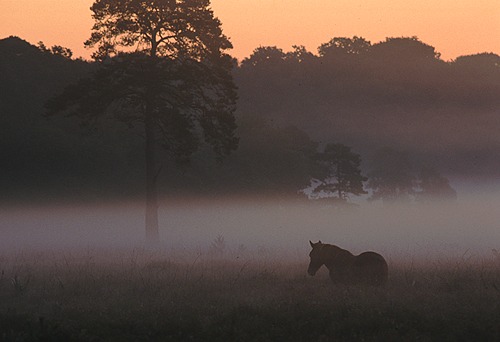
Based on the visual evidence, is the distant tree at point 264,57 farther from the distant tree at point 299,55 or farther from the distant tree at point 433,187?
the distant tree at point 433,187

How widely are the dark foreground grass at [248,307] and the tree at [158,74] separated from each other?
1368 cm

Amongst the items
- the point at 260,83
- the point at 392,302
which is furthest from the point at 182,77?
the point at 260,83

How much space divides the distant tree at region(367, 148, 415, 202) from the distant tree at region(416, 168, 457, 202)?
2632 mm

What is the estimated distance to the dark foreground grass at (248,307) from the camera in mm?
13398

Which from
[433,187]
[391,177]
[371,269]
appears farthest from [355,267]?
[433,187]

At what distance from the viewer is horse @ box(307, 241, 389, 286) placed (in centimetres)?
1759

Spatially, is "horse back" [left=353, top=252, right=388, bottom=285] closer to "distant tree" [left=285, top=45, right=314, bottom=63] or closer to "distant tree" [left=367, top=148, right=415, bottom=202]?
"distant tree" [left=367, top=148, right=415, bottom=202]

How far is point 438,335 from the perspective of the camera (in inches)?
520

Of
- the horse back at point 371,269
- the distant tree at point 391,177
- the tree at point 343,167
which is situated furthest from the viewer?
the distant tree at point 391,177

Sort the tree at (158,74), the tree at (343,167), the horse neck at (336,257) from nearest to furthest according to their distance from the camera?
the horse neck at (336,257) < the tree at (158,74) < the tree at (343,167)

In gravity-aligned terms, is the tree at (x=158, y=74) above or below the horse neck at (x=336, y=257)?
above

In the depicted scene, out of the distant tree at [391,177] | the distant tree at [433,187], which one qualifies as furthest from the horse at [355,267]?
the distant tree at [391,177]

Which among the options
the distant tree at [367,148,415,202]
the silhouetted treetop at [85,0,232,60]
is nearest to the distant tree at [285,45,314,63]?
the distant tree at [367,148,415,202]

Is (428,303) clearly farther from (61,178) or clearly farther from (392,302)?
(61,178)
